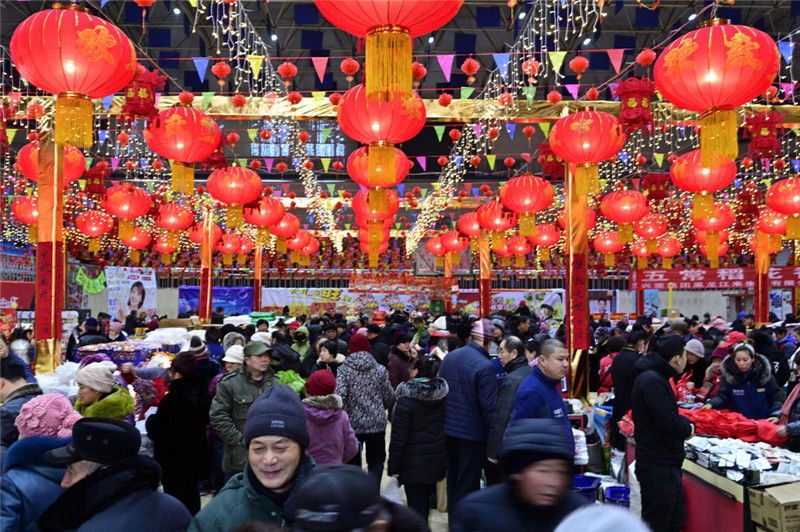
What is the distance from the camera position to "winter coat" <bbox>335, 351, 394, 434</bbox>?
4531mm

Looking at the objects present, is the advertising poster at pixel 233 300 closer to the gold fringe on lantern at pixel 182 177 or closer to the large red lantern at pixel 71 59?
the gold fringe on lantern at pixel 182 177

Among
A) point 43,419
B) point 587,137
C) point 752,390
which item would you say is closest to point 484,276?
point 587,137

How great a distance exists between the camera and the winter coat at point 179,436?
3789mm

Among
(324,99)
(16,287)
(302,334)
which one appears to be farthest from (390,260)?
(302,334)

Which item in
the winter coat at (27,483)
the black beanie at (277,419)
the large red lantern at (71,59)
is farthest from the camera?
the large red lantern at (71,59)

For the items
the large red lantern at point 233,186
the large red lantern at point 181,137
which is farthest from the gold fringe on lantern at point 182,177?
the large red lantern at point 233,186

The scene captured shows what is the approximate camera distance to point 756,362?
4.93 m

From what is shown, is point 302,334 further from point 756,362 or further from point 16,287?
point 16,287

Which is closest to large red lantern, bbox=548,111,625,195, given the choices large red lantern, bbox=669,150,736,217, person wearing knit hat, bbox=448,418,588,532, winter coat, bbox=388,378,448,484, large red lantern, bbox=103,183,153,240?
large red lantern, bbox=669,150,736,217

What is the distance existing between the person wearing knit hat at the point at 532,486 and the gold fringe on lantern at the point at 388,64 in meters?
2.07

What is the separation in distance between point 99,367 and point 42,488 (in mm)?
1272

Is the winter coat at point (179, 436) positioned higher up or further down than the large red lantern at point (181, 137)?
further down

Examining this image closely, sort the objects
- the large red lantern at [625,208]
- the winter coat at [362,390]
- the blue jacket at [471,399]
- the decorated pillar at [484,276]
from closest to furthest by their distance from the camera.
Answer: the blue jacket at [471,399] → the winter coat at [362,390] → the large red lantern at [625,208] → the decorated pillar at [484,276]

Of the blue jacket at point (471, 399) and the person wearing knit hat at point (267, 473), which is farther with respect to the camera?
the blue jacket at point (471, 399)
